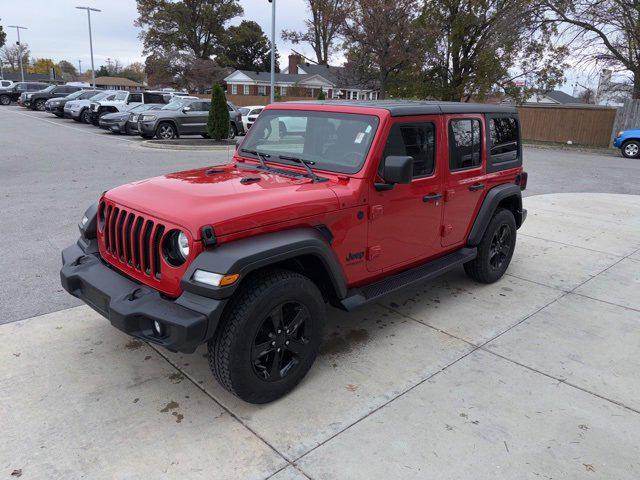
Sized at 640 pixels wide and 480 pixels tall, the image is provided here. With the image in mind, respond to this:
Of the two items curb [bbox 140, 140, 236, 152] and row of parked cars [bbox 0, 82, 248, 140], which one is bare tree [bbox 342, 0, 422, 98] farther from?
curb [bbox 140, 140, 236, 152]

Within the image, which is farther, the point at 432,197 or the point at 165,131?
the point at 165,131

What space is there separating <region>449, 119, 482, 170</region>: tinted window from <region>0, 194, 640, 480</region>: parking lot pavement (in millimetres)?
1354

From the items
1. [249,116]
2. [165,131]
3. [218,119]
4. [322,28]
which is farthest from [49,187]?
[322,28]

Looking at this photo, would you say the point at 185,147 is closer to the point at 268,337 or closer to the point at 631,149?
the point at 268,337

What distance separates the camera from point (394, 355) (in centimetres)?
372

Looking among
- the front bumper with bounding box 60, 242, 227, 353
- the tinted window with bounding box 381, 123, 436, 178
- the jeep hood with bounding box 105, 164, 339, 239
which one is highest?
the tinted window with bounding box 381, 123, 436, 178

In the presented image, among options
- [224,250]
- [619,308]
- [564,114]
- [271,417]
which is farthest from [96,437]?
[564,114]

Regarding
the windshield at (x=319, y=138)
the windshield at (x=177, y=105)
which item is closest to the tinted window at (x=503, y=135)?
the windshield at (x=319, y=138)

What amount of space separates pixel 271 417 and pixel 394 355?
1.16 metres

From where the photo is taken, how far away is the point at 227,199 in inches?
118

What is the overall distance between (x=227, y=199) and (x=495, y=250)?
10.8ft

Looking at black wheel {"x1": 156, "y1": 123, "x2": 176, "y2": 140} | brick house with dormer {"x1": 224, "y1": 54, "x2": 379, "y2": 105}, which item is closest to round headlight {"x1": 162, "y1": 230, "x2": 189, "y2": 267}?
black wheel {"x1": 156, "y1": 123, "x2": 176, "y2": 140}

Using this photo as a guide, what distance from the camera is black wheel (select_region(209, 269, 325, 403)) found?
9.20 ft

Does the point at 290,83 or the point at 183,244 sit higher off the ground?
the point at 290,83
